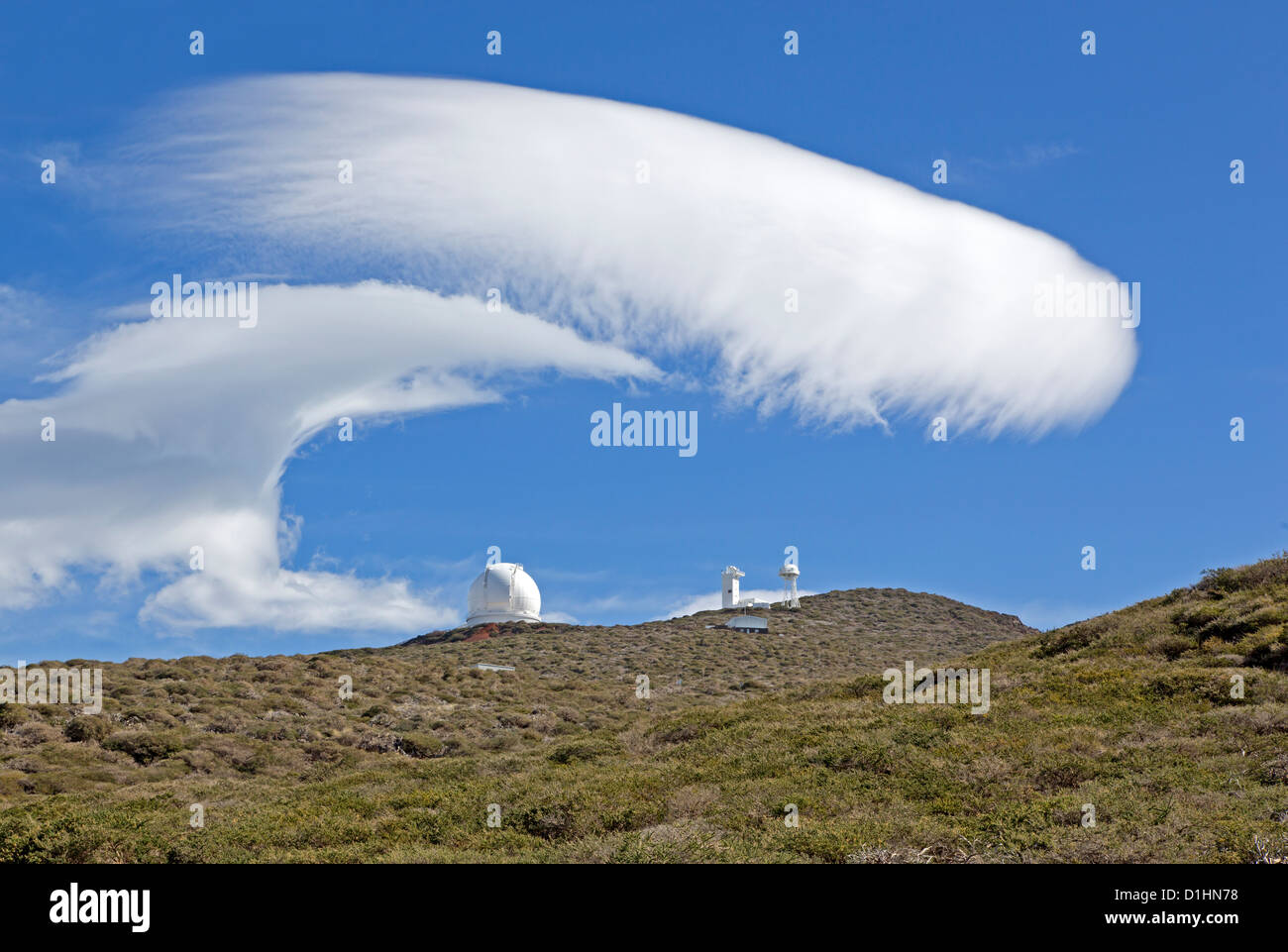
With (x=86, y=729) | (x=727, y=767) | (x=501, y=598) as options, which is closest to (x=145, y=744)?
(x=86, y=729)

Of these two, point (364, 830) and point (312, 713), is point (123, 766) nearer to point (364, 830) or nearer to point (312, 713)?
point (312, 713)

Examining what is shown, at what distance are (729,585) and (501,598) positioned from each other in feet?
66.3

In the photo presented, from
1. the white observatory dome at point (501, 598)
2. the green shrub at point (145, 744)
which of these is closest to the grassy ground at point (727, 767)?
the green shrub at point (145, 744)

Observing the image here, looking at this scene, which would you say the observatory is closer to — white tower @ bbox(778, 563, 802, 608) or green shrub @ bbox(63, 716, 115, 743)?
white tower @ bbox(778, 563, 802, 608)

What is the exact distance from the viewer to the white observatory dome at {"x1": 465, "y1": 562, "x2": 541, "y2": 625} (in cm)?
7550

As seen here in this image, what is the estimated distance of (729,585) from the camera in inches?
3334

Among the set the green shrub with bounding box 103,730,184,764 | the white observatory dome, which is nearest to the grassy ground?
the green shrub with bounding box 103,730,184,764

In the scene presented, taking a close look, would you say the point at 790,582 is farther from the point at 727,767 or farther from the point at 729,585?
the point at 727,767

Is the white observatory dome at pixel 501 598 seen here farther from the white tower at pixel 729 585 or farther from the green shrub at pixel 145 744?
the green shrub at pixel 145 744

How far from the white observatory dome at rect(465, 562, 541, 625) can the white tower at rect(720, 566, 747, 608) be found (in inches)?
665

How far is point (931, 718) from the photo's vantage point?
70.4 feet

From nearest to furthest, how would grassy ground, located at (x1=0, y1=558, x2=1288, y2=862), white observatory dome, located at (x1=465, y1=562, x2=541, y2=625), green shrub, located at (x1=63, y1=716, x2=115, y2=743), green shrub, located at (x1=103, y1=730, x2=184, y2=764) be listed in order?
grassy ground, located at (x1=0, y1=558, x2=1288, y2=862), green shrub, located at (x1=103, y1=730, x2=184, y2=764), green shrub, located at (x1=63, y1=716, x2=115, y2=743), white observatory dome, located at (x1=465, y1=562, x2=541, y2=625)

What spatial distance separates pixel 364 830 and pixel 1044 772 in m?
11.3
